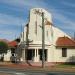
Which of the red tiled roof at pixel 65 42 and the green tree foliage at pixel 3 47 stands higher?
the red tiled roof at pixel 65 42

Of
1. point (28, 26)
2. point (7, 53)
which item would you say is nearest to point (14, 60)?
point (7, 53)

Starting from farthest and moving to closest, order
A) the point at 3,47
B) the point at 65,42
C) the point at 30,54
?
the point at 3,47
the point at 65,42
the point at 30,54

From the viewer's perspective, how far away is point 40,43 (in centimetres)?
6312

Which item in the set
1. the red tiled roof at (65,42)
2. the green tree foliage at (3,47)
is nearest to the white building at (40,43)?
the red tiled roof at (65,42)

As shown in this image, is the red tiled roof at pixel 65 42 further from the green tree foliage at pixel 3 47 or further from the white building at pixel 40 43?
the green tree foliage at pixel 3 47

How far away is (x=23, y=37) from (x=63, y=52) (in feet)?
25.4

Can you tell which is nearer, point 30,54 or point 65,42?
point 30,54

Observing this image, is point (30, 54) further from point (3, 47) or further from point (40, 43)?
point (3, 47)

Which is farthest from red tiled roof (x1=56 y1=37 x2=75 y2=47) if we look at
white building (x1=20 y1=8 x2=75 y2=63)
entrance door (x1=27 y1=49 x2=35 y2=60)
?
entrance door (x1=27 y1=49 x2=35 y2=60)

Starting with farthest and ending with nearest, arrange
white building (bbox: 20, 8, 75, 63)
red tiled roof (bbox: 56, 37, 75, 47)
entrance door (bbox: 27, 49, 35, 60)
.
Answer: red tiled roof (bbox: 56, 37, 75, 47), entrance door (bbox: 27, 49, 35, 60), white building (bbox: 20, 8, 75, 63)

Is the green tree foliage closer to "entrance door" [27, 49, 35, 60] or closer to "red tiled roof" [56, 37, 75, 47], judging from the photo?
"entrance door" [27, 49, 35, 60]

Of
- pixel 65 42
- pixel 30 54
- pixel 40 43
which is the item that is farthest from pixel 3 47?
pixel 65 42

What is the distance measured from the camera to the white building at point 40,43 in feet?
208

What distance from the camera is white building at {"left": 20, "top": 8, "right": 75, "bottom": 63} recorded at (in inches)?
2501
